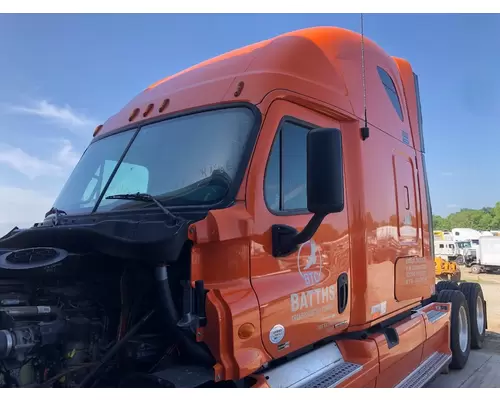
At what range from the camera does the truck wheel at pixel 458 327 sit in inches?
246

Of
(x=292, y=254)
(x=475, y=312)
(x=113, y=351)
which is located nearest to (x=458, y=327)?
(x=475, y=312)

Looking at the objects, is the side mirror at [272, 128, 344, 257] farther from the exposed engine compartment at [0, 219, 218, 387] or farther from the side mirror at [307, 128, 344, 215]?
the exposed engine compartment at [0, 219, 218, 387]

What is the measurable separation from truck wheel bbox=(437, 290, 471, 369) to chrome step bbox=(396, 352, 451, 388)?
51cm

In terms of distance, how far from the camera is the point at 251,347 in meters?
2.73

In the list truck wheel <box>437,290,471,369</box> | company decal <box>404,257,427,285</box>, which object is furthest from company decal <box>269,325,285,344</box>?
truck wheel <box>437,290,471,369</box>

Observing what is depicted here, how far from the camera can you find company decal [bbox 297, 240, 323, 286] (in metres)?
3.24

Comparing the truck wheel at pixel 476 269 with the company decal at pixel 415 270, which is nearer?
the company decal at pixel 415 270

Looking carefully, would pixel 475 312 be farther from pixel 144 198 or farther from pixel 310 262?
pixel 144 198

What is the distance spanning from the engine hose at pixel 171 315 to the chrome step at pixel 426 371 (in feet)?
8.12

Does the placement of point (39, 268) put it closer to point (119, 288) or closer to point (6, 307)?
point (6, 307)

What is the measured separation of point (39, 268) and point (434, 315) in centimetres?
462

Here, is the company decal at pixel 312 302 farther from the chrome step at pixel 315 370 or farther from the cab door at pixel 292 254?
the chrome step at pixel 315 370

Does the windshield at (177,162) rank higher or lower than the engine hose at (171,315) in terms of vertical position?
higher

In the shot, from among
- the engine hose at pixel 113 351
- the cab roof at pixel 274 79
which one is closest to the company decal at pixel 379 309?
the cab roof at pixel 274 79
